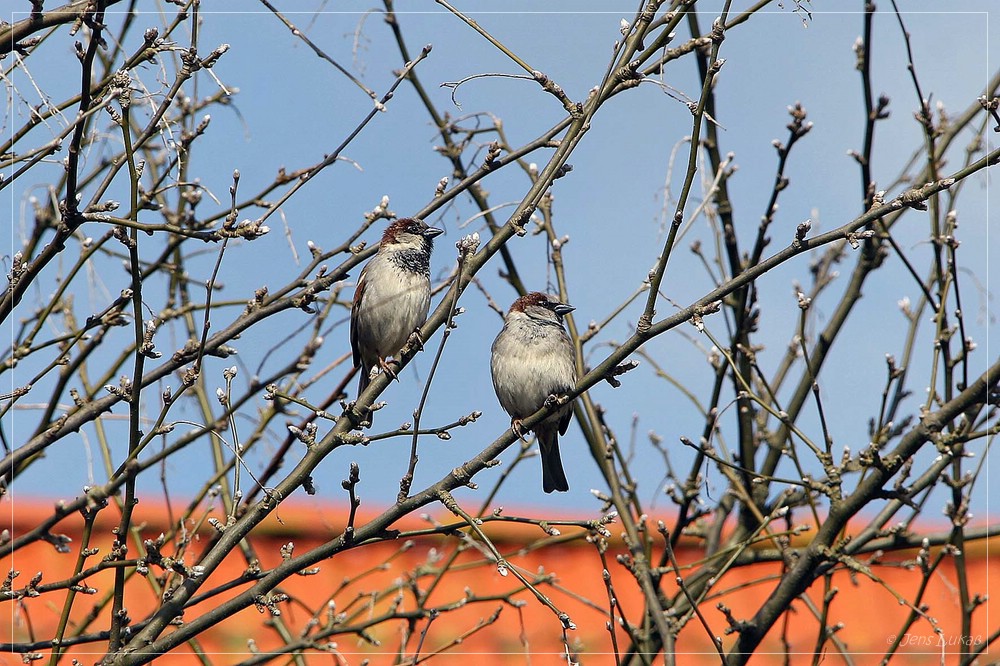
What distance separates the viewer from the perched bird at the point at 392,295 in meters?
4.36

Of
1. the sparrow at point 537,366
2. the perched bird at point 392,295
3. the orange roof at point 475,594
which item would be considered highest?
the perched bird at point 392,295

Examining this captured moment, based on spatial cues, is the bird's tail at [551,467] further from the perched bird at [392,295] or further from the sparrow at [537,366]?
the perched bird at [392,295]

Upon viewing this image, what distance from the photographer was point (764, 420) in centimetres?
414

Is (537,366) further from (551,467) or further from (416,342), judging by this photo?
(416,342)

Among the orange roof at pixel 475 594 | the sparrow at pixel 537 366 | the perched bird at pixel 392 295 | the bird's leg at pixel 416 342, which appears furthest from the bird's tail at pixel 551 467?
the bird's leg at pixel 416 342

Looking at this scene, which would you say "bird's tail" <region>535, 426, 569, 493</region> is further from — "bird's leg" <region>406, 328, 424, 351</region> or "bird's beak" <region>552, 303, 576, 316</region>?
"bird's leg" <region>406, 328, 424, 351</region>

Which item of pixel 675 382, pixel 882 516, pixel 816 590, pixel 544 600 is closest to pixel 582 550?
pixel 816 590

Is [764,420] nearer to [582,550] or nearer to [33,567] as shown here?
[582,550]

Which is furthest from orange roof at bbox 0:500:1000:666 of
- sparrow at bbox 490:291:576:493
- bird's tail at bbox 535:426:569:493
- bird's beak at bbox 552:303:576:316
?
bird's beak at bbox 552:303:576:316

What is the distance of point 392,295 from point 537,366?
67cm

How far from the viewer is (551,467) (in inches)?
175

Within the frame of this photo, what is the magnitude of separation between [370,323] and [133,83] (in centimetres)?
209

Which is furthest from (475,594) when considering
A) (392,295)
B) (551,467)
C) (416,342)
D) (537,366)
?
(416,342)

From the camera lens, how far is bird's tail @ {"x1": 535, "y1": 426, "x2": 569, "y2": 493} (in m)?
4.41
